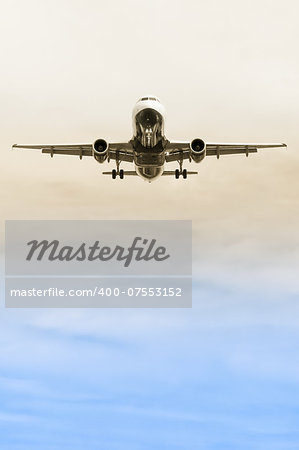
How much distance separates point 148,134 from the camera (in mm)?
67062

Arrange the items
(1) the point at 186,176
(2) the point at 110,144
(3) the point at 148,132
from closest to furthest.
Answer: (3) the point at 148,132, (2) the point at 110,144, (1) the point at 186,176

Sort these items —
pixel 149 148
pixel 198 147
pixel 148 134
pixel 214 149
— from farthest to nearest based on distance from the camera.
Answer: pixel 214 149 → pixel 198 147 → pixel 149 148 → pixel 148 134

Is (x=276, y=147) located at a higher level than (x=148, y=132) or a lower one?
higher

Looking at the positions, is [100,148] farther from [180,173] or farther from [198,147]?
[180,173]

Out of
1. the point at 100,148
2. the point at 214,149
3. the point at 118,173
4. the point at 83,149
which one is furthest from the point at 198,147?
the point at 83,149

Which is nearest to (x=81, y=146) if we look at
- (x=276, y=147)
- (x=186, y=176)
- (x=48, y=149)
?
(x=48, y=149)

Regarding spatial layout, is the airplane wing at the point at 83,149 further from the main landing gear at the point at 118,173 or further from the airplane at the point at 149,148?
the main landing gear at the point at 118,173

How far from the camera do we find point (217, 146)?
75438 millimetres

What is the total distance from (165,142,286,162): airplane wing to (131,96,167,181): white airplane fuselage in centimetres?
230

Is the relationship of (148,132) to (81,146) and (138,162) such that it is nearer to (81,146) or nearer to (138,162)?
(138,162)

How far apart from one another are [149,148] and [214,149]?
30.9 ft

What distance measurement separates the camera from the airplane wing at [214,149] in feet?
238

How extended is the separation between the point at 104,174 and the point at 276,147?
1317cm

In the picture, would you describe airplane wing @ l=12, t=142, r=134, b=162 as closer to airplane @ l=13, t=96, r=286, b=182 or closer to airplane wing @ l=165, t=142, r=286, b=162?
airplane @ l=13, t=96, r=286, b=182
